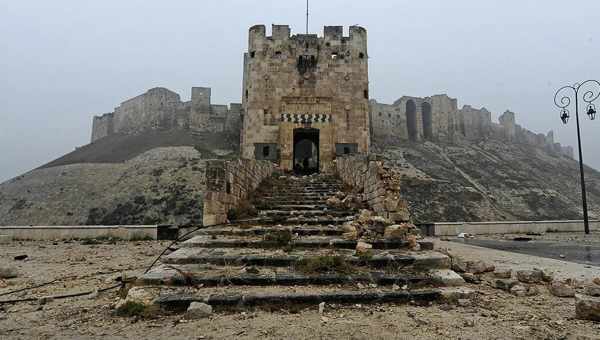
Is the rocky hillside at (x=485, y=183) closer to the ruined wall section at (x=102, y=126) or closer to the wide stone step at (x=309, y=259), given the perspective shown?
the wide stone step at (x=309, y=259)

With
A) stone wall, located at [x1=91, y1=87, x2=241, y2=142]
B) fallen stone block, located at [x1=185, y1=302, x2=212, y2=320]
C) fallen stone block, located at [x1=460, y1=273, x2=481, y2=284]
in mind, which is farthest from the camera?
stone wall, located at [x1=91, y1=87, x2=241, y2=142]

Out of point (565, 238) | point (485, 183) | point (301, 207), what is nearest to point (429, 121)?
point (485, 183)

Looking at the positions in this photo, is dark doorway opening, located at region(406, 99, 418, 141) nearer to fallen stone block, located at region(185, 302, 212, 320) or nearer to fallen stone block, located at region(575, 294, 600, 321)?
fallen stone block, located at region(575, 294, 600, 321)

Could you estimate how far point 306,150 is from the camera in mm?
34656

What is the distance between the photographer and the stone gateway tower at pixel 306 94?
54.4 ft

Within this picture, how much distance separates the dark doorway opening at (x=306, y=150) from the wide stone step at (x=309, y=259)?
1179 centimetres

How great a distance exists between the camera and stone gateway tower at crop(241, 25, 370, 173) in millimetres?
16594

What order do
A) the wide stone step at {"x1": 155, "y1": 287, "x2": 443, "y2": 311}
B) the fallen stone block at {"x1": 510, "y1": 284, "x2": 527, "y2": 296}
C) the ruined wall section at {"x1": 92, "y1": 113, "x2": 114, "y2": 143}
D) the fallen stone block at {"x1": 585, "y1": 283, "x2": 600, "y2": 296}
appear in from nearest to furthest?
the wide stone step at {"x1": 155, "y1": 287, "x2": 443, "y2": 311}, the fallen stone block at {"x1": 585, "y1": 283, "x2": 600, "y2": 296}, the fallen stone block at {"x1": 510, "y1": 284, "x2": 527, "y2": 296}, the ruined wall section at {"x1": 92, "y1": 113, "x2": 114, "y2": 143}

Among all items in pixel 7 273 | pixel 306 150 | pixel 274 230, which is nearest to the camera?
pixel 7 273

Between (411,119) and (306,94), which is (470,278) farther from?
(411,119)

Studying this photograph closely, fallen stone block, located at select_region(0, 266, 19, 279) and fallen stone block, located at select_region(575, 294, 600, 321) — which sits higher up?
fallen stone block, located at select_region(575, 294, 600, 321)

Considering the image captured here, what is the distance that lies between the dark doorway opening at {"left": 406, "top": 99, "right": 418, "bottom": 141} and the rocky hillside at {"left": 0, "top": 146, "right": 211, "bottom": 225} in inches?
1272

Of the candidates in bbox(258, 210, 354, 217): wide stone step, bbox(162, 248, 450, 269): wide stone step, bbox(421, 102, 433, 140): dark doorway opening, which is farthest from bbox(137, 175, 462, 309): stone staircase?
bbox(421, 102, 433, 140): dark doorway opening

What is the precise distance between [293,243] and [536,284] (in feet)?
11.4
